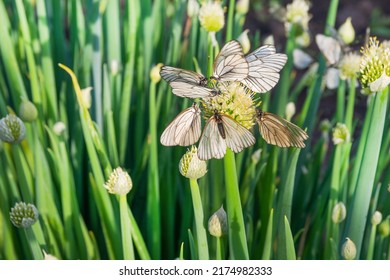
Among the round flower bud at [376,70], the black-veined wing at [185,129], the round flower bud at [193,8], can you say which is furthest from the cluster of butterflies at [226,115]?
the round flower bud at [193,8]

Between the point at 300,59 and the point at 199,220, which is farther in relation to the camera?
the point at 300,59

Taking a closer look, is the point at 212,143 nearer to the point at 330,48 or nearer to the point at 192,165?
the point at 192,165

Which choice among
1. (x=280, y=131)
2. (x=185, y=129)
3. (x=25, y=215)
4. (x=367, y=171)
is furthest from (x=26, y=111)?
(x=367, y=171)

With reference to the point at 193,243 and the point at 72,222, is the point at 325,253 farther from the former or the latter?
the point at 72,222

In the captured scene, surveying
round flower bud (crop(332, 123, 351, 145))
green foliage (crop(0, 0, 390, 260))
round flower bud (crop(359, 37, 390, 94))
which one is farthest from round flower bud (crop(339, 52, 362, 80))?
round flower bud (crop(359, 37, 390, 94))

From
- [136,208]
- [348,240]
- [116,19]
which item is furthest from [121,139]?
[348,240]

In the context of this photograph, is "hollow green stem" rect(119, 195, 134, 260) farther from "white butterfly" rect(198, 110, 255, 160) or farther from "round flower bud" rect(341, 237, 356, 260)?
"round flower bud" rect(341, 237, 356, 260)
